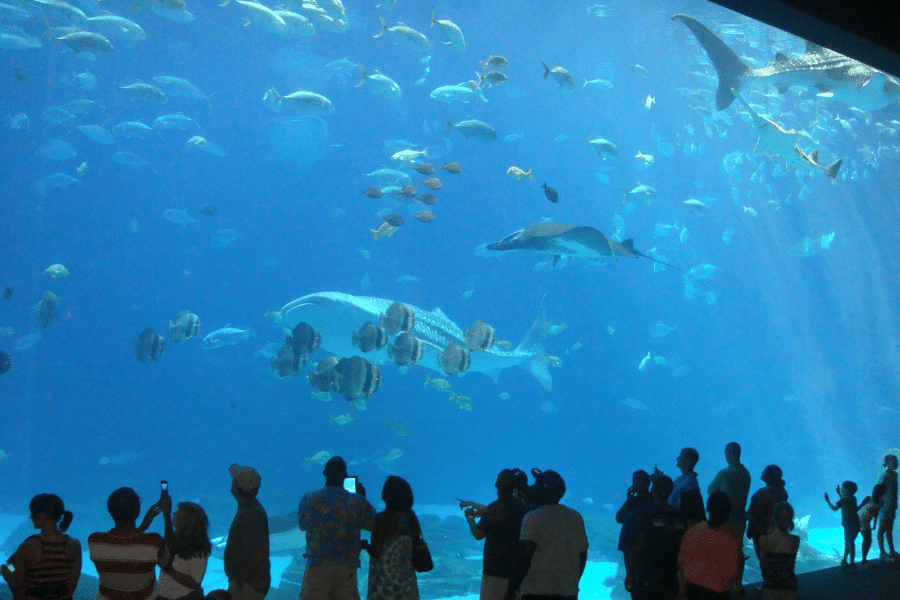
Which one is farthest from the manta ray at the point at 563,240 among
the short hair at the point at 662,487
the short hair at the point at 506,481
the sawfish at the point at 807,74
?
the short hair at the point at 506,481

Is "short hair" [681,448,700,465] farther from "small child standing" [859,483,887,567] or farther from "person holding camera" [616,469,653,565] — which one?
"small child standing" [859,483,887,567]

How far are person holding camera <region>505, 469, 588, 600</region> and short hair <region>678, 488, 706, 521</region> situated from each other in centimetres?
76

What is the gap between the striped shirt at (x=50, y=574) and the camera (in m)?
2.48

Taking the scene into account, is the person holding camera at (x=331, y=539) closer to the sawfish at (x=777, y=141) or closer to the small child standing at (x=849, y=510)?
the small child standing at (x=849, y=510)

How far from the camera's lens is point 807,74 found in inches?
224

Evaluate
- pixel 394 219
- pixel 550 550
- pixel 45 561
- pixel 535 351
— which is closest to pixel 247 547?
pixel 45 561

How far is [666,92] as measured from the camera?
31.0 m

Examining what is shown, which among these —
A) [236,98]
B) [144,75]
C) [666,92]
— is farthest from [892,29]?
[236,98]

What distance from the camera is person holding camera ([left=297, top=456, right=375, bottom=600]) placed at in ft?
9.62

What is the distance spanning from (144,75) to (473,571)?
33.7 m

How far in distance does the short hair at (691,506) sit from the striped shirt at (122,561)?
301 centimetres

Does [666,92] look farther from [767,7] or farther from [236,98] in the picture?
[767,7]

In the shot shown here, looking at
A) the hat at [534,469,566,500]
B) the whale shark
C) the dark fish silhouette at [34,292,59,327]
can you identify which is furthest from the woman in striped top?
the dark fish silhouette at [34,292,59,327]

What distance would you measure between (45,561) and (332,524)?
1.34m
